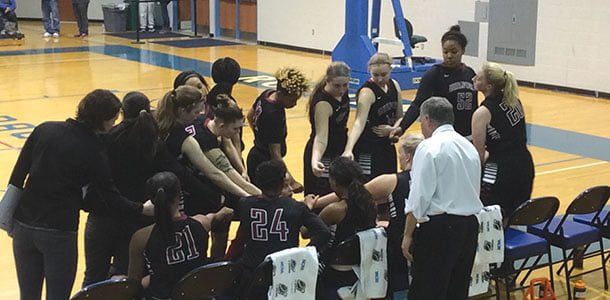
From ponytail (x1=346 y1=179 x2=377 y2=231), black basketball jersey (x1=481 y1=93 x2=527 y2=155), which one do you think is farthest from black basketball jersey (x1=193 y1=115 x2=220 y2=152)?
black basketball jersey (x1=481 y1=93 x2=527 y2=155)

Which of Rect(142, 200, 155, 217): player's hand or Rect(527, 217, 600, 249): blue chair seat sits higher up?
Rect(142, 200, 155, 217): player's hand

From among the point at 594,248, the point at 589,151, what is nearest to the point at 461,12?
the point at 589,151

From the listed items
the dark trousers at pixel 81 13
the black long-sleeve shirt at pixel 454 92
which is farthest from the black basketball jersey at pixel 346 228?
the dark trousers at pixel 81 13

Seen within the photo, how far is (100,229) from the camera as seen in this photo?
4637mm

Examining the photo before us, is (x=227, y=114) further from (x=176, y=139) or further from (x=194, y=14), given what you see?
(x=194, y=14)

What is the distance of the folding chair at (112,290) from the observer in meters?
3.83

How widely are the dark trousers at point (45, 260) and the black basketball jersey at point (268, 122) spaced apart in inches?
70.9

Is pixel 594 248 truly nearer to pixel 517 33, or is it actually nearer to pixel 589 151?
pixel 589 151

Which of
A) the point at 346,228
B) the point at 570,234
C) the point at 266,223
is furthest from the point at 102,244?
the point at 570,234

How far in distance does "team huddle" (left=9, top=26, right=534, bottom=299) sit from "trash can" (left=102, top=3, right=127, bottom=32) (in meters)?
16.9

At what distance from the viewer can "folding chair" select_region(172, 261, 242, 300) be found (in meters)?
4.07

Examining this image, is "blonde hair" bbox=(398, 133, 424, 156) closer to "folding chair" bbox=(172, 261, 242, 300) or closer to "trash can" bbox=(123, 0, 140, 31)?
"folding chair" bbox=(172, 261, 242, 300)

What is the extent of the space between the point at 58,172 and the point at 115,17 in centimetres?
1864

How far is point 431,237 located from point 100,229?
179 cm
